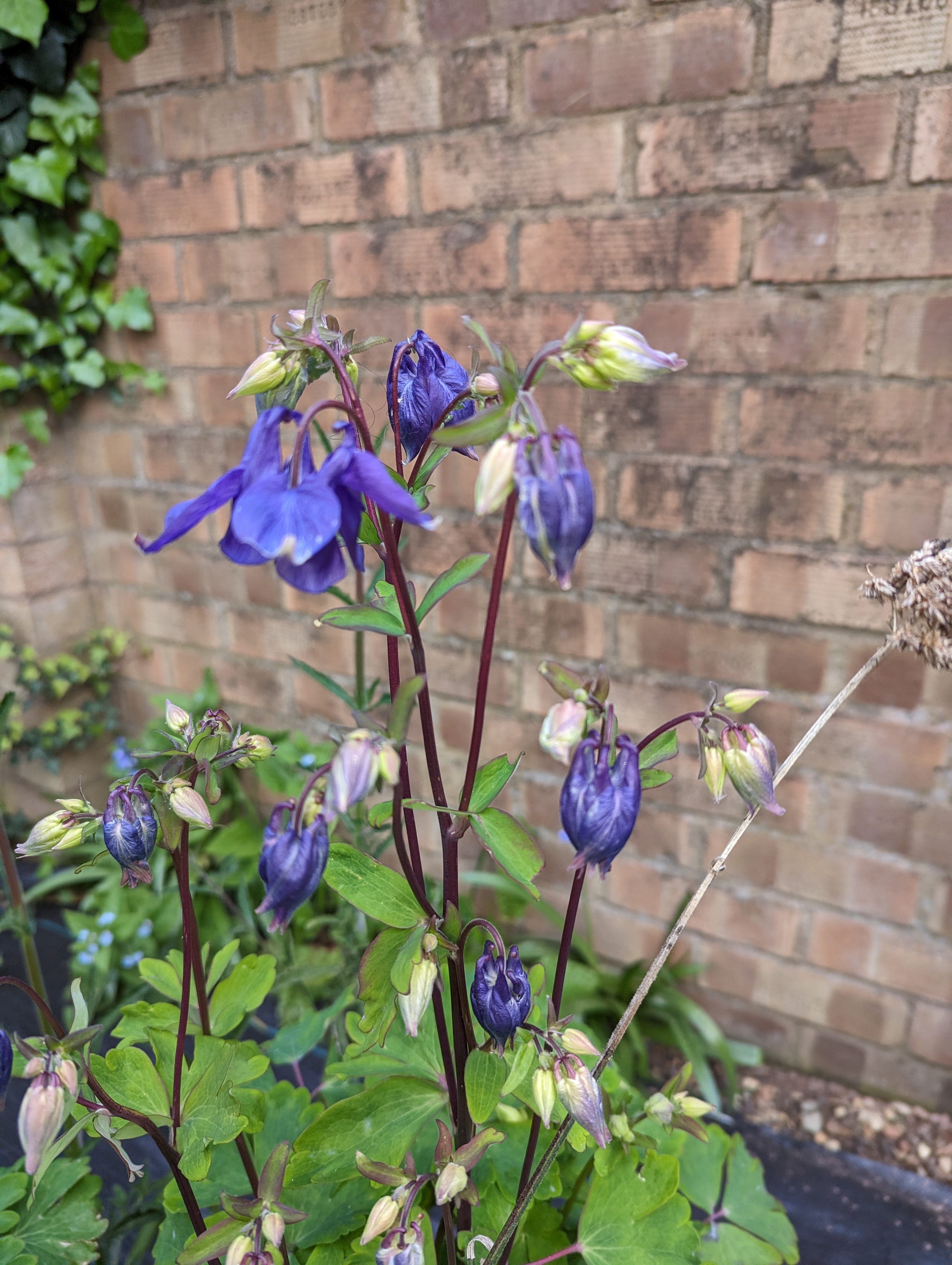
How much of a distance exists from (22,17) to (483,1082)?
174cm

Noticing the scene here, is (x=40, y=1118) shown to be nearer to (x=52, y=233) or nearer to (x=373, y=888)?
(x=373, y=888)

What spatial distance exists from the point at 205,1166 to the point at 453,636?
98cm

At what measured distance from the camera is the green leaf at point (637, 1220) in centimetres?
70

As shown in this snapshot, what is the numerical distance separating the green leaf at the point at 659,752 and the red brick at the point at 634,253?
0.81 meters

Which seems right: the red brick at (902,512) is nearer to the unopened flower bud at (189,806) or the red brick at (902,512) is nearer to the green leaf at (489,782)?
the green leaf at (489,782)

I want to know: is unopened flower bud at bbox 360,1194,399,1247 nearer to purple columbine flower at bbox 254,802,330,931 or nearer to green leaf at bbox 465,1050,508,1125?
green leaf at bbox 465,1050,508,1125

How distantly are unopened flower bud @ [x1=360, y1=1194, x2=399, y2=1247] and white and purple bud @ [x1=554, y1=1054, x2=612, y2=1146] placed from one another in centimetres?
13

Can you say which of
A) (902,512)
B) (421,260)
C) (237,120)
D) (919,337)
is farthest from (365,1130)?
(237,120)

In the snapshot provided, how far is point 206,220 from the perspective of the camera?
1.53 metres

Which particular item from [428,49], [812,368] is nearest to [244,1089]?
[812,368]

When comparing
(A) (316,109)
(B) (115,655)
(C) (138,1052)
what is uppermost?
(A) (316,109)

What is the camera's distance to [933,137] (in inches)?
39.6

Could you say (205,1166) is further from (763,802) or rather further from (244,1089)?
(763,802)

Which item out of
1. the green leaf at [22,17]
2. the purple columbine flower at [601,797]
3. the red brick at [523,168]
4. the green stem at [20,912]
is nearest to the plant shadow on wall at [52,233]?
the green leaf at [22,17]
